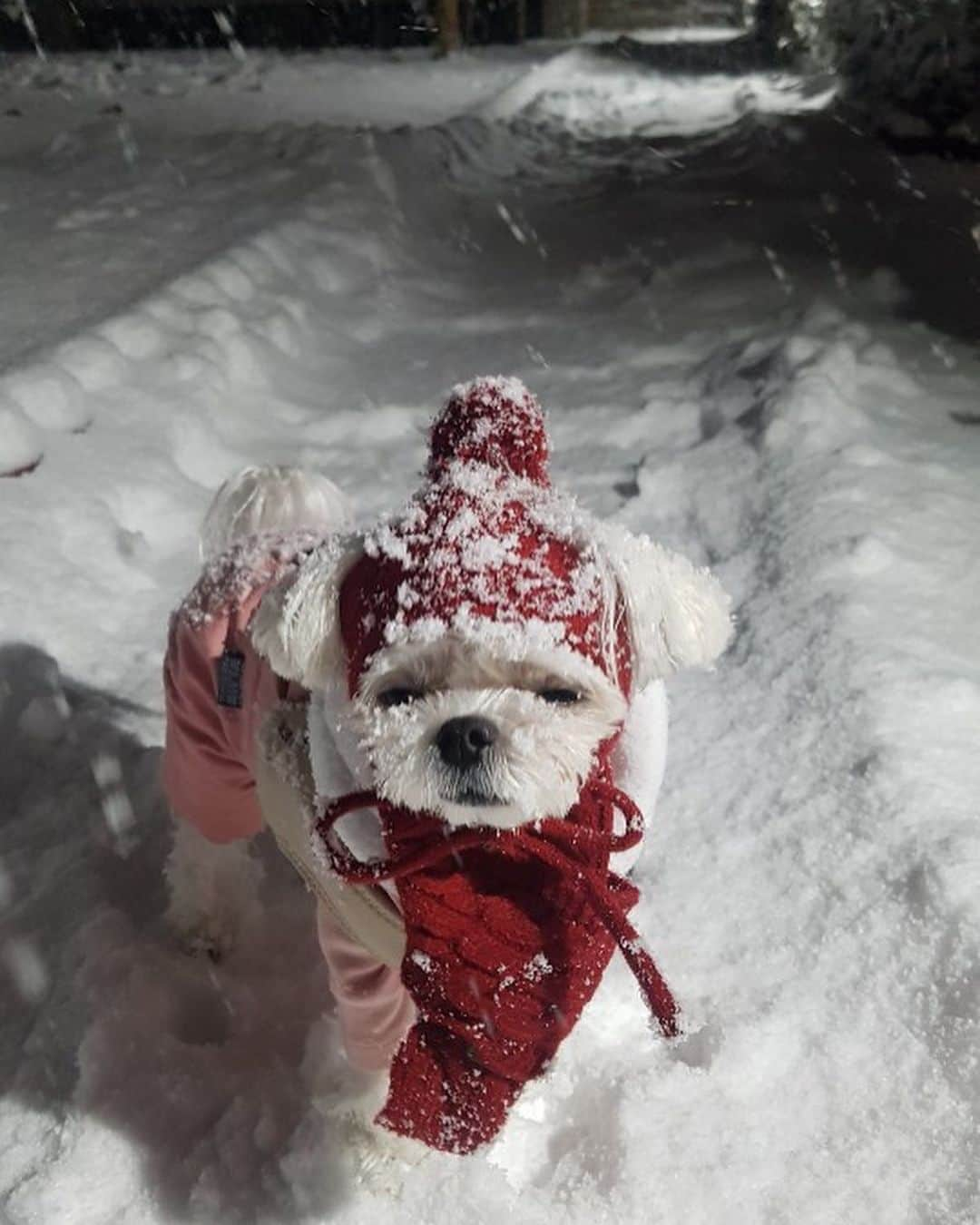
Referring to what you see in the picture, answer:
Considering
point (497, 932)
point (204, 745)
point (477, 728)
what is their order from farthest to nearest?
point (204, 745) < point (497, 932) < point (477, 728)

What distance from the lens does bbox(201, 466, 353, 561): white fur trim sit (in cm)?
175

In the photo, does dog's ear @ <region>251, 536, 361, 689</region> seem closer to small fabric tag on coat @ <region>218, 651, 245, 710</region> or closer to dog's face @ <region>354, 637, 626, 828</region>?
dog's face @ <region>354, 637, 626, 828</region>

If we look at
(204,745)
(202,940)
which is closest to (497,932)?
(204,745)

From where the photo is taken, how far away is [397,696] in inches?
43.9

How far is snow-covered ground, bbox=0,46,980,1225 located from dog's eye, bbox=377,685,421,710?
0.75 m

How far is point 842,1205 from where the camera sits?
1.44m

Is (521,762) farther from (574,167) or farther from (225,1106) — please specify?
(574,167)

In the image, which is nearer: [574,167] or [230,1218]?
[230,1218]

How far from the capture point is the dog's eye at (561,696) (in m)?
1.11

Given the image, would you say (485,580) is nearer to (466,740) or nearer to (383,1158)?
(466,740)

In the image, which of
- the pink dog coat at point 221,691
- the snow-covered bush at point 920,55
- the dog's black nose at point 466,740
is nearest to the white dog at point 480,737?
the dog's black nose at point 466,740

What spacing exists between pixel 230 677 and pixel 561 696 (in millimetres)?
625

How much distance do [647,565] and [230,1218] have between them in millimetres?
1068

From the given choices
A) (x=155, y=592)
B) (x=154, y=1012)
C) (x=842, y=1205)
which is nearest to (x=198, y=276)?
(x=155, y=592)
